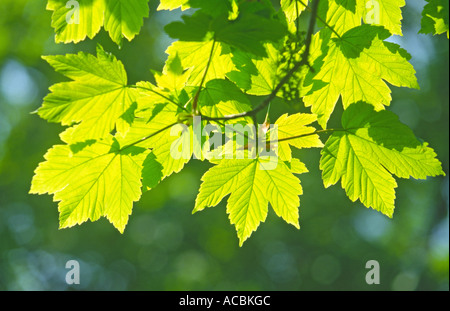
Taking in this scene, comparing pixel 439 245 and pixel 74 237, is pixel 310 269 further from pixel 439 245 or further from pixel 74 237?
pixel 74 237

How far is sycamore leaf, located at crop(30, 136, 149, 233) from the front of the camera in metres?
1.11

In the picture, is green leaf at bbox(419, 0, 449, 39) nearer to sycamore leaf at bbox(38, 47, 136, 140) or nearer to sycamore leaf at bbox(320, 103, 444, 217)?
sycamore leaf at bbox(320, 103, 444, 217)

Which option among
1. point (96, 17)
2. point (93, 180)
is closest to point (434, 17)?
point (96, 17)

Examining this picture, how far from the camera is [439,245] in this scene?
351 inches

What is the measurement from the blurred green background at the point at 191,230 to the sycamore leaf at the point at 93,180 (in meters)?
7.54

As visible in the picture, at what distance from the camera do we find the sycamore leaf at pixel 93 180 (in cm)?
111

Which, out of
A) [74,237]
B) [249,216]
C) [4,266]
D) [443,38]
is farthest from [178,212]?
[249,216]

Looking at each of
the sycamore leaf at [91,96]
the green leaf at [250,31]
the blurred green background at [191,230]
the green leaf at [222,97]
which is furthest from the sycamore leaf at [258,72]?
the blurred green background at [191,230]

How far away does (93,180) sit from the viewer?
1172mm

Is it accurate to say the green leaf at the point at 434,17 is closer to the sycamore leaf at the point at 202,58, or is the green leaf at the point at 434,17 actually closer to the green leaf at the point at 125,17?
the sycamore leaf at the point at 202,58

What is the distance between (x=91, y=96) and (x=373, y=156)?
77 centimetres

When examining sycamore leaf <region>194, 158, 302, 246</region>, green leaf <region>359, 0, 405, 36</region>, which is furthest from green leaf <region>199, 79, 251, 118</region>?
green leaf <region>359, 0, 405, 36</region>

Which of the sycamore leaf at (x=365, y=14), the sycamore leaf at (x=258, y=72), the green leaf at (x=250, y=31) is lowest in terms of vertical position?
the green leaf at (x=250, y=31)

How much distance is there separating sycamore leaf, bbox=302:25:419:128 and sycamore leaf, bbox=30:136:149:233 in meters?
0.51
